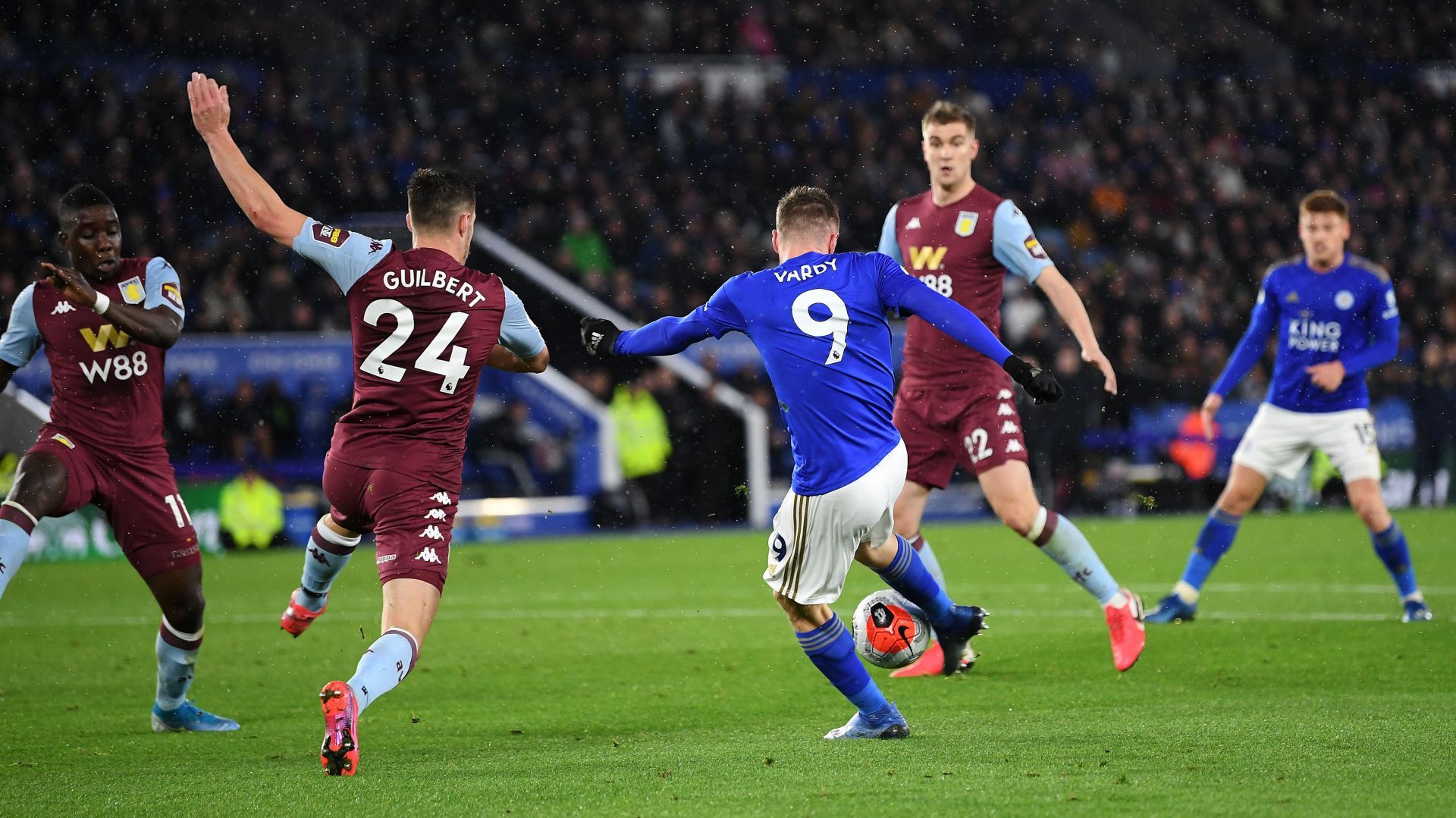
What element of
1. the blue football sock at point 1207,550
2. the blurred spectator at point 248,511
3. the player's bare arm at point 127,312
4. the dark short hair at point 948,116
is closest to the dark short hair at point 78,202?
the player's bare arm at point 127,312

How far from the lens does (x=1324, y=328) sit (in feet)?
30.5

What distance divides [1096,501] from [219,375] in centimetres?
1111

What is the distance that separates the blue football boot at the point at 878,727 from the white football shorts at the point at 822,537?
48cm

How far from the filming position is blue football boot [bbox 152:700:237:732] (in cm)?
651

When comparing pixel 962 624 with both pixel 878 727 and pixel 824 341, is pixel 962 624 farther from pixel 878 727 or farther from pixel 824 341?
pixel 824 341

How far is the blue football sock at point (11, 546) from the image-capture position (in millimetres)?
5957

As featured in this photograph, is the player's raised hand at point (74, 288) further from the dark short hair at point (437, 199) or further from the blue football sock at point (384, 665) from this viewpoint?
the blue football sock at point (384, 665)

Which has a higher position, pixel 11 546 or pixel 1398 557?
pixel 11 546

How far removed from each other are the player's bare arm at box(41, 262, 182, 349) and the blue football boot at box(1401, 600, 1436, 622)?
690cm

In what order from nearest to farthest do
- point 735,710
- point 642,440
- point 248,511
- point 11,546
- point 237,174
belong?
point 237,174, point 11,546, point 735,710, point 248,511, point 642,440

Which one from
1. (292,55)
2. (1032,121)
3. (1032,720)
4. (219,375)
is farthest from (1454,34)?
(1032,720)

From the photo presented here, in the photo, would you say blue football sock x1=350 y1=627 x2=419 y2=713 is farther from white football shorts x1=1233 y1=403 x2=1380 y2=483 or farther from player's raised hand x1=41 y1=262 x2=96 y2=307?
white football shorts x1=1233 y1=403 x2=1380 y2=483

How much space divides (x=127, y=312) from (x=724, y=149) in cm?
1905

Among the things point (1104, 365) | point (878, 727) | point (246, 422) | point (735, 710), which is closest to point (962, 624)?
point (878, 727)
